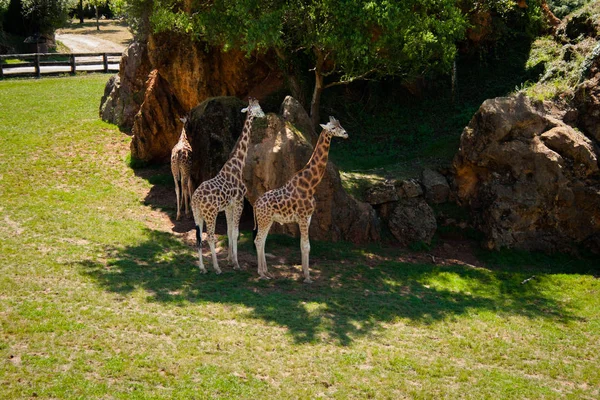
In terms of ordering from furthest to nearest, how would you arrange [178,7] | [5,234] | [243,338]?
[178,7] → [5,234] → [243,338]

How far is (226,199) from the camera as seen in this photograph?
14656 millimetres

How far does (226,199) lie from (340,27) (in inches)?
221

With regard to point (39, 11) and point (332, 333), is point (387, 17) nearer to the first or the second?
point (332, 333)

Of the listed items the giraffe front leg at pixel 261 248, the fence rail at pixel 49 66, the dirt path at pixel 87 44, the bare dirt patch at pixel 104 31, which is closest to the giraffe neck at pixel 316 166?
the giraffe front leg at pixel 261 248

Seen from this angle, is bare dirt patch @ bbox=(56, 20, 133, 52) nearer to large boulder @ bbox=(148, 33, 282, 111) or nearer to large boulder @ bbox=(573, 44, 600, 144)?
large boulder @ bbox=(148, 33, 282, 111)

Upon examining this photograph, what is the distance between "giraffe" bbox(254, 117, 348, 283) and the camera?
562 inches

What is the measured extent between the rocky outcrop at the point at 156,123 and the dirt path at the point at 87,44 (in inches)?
1165

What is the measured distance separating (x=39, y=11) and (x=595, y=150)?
143 ft

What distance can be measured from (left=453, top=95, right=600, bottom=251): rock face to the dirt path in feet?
129

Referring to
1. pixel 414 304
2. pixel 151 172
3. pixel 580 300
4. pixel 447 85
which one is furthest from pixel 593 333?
pixel 151 172

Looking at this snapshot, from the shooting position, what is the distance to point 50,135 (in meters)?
24.6

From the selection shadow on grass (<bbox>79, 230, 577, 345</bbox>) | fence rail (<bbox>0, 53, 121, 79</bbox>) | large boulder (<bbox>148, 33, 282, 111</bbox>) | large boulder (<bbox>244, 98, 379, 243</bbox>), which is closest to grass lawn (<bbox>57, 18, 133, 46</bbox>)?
fence rail (<bbox>0, 53, 121, 79</bbox>)

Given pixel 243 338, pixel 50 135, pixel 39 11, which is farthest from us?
pixel 39 11

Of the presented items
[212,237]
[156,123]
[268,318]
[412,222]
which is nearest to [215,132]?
[156,123]
